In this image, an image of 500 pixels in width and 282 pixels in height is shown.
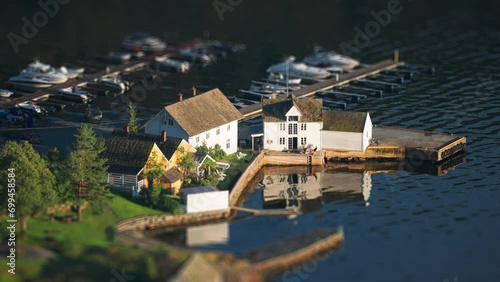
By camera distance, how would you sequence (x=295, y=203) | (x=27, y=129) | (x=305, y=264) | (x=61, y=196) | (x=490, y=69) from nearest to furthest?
(x=305, y=264) < (x=61, y=196) < (x=295, y=203) < (x=27, y=129) < (x=490, y=69)

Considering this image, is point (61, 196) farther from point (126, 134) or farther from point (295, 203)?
point (295, 203)

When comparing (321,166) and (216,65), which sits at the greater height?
(216,65)

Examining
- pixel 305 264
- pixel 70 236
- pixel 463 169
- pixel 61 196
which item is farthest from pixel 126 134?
pixel 463 169

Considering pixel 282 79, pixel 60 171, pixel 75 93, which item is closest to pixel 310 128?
pixel 60 171

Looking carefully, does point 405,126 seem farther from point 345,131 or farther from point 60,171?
point 60,171

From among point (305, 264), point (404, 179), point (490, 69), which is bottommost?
point (305, 264)

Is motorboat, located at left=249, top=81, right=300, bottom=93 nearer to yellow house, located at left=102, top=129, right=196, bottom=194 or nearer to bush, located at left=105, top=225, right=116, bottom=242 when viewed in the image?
yellow house, located at left=102, top=129, right=196, bottom=194

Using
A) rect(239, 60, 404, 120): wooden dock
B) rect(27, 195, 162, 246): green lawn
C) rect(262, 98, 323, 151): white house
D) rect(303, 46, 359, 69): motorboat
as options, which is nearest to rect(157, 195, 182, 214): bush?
rect(27, 195, 162, 246): green lawn
